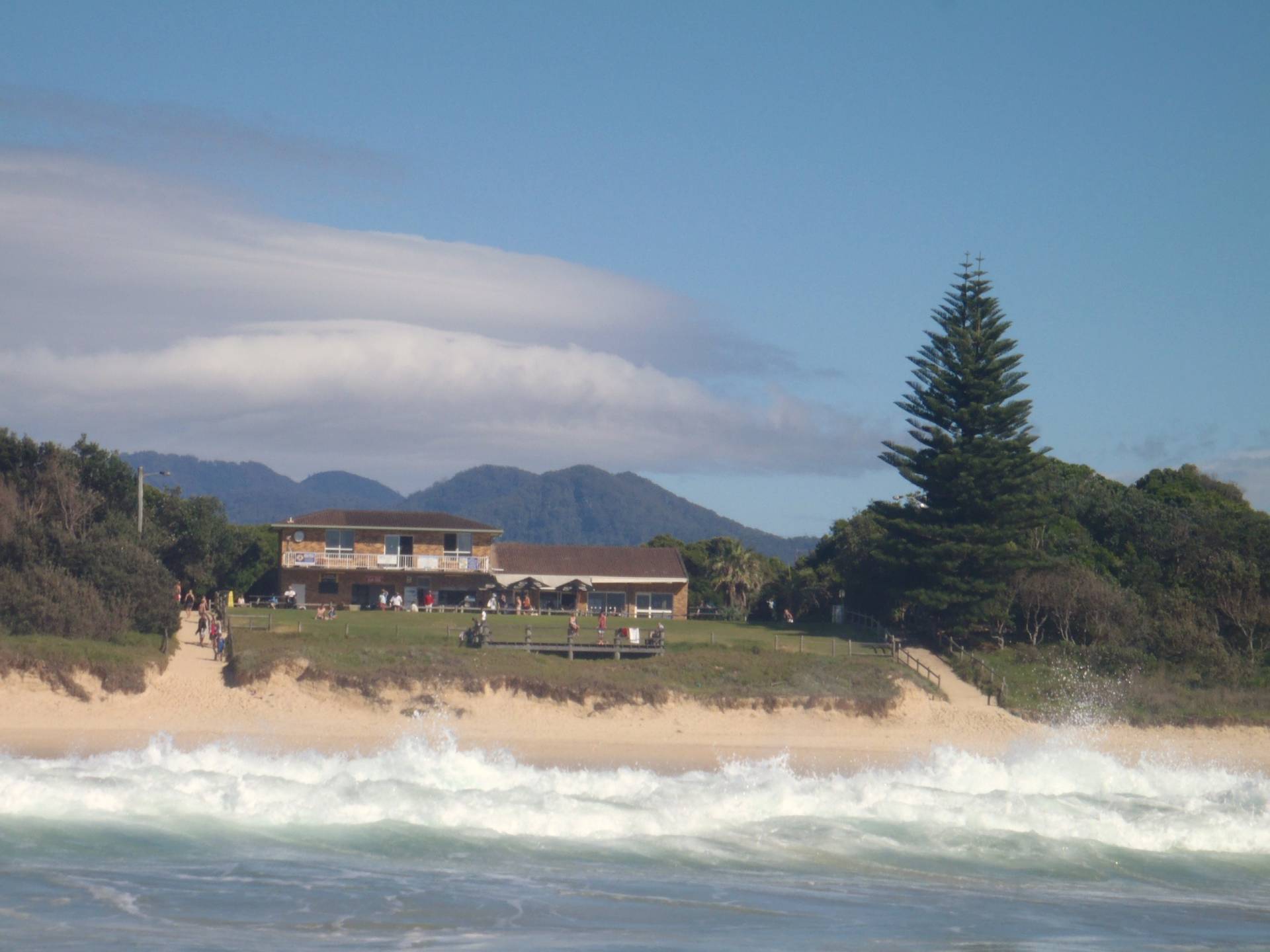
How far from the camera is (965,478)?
42.1 metres

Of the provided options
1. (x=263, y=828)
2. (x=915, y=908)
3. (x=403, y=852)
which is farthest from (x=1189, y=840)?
(x=263, y=828)

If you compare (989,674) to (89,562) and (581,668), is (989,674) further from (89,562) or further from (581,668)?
(89,562)

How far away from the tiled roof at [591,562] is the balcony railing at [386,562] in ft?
7.82

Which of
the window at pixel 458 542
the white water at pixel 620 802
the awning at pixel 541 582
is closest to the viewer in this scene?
the white water at pixel 620 802

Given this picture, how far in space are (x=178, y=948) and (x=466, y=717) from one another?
17294 mm

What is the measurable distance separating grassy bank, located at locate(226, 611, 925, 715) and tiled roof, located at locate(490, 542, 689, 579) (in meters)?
17.8

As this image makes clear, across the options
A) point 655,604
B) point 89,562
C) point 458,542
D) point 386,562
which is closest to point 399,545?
point 386,562

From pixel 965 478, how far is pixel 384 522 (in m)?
24.5

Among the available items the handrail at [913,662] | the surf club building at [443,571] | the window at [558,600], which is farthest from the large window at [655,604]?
the handrail at [913,662]

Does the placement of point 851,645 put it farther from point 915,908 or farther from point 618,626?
point 915,908

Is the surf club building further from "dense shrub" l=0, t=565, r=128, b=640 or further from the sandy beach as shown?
the sandy beach

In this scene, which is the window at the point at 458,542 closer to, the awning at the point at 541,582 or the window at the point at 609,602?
the awning at the point at 541,582

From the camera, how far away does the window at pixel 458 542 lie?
52.9 meters

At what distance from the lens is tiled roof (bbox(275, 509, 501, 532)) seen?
51.6m
